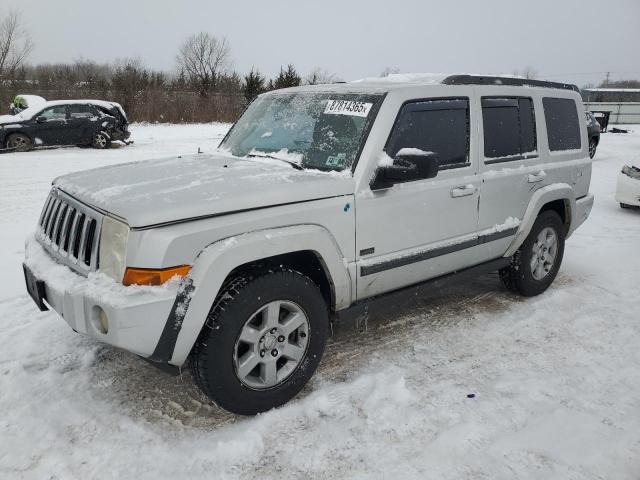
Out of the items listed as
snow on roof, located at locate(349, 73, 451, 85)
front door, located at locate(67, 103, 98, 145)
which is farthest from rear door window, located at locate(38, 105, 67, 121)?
snow on roof, located at locate(349, 73, 451, 85)

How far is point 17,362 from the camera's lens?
3.46 m

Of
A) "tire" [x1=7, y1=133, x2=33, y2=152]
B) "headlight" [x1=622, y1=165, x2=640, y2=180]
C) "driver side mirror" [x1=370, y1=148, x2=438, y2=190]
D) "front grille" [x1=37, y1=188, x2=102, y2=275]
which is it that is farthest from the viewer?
"tire" [x1=7, y1=133, x2=33, y2=152]

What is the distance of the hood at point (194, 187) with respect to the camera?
259 cm

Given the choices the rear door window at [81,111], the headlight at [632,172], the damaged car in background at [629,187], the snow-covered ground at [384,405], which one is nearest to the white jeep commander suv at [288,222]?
the snow-covered ground at [384,405]

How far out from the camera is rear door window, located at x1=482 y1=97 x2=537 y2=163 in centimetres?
402

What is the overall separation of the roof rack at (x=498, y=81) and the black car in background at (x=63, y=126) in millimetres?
13657

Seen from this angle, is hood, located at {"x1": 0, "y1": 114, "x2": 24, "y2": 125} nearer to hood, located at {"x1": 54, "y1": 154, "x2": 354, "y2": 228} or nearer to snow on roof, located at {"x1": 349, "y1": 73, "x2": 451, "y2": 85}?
hood, located at {"x1": 54, "y1": 154, "x2": 354, "y2": 228}

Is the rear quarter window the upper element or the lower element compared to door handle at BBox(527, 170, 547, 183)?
upper

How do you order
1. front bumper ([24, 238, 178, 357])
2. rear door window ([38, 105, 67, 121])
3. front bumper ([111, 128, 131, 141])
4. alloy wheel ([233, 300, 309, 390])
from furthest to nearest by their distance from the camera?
front bumper ([111, 128, 131, 141]) < rear door window ([38, 105, 67, 121]) < alloy wheel ([233, 300, 309, 390]) < front bumper ([24, 238, 178, 357])

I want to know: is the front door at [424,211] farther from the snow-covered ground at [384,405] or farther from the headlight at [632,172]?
the headlight at [632,172]

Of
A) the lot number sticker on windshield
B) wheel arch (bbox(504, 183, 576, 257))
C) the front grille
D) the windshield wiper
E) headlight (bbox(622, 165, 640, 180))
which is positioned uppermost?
the lot number sticker on windshield

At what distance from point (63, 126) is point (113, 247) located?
556 inches

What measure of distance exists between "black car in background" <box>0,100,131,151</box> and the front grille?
12.8m

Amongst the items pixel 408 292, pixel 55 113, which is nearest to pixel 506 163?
pixel 408 292
